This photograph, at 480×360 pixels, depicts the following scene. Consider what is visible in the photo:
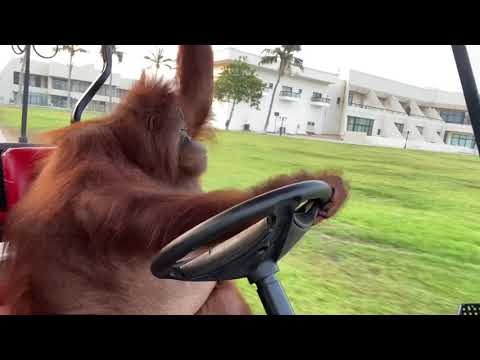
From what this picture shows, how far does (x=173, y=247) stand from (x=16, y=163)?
114 centimetres

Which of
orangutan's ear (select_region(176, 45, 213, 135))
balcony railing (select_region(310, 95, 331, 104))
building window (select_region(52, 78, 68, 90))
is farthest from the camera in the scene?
balcony railing (select_region(310, 95, 331, 104))

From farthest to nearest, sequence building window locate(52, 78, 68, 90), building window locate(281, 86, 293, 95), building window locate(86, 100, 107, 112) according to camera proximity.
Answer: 1. building window locate(281, 86, 293, 95)
2. building window locate(52, 78, 68, 90)
3. building window locate(86, 100, 107, 112)

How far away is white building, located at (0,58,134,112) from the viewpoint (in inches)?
71.9

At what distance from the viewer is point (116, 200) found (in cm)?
89

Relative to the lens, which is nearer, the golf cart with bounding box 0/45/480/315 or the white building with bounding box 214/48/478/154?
the golf cart with bounding box 0/45/480/315

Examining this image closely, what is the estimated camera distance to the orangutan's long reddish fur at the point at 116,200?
847mm

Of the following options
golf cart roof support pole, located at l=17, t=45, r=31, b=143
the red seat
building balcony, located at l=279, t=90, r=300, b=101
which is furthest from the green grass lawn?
building balcony, located at l=279, t=90, r=300, b=101

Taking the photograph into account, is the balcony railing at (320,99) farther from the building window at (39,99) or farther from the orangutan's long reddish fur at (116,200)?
the orangutan's long reddish fur at (116,200)

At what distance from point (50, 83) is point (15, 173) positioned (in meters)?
0.72

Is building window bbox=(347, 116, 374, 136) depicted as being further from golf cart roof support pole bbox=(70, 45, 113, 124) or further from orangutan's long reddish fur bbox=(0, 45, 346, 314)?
orangutan's long reddish fur bbox=(0, 45, 346, 314)

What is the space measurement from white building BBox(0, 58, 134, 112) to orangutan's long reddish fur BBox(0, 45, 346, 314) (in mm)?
437

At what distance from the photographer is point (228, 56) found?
5.45 feet
